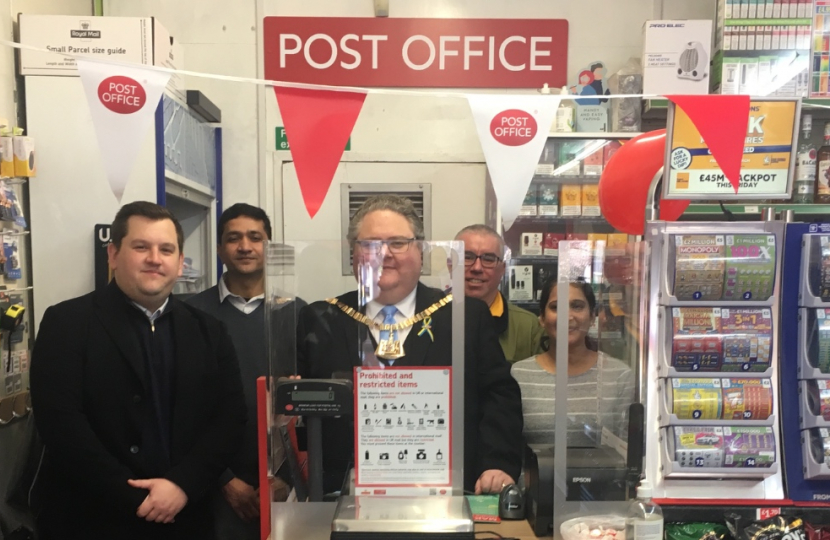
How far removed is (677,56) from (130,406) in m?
3.37

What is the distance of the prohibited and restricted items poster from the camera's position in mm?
1320

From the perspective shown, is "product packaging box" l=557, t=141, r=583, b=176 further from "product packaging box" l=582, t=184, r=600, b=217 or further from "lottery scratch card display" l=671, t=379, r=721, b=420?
"lottery scratch card display" l=671, t=379, r=721, b=420

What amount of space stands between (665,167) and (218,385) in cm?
159

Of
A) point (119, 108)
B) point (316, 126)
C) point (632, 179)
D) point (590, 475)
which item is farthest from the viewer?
point (632, 179)

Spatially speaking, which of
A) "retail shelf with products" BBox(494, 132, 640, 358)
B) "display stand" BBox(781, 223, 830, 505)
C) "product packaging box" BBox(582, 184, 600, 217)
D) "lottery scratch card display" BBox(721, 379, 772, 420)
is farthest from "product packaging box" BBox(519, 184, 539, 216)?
"lottery scratch card display" BBox(721, 379, 772, 420)

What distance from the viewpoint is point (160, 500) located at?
6.00 feet

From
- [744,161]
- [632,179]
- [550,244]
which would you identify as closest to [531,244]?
[550,244]

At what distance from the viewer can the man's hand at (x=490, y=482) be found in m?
1.56

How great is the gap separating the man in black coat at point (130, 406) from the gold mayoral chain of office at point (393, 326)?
930 millimetres

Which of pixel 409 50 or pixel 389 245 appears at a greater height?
pixel 409 50

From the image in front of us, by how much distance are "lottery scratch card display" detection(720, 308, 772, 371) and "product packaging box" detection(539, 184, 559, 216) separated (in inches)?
87.3

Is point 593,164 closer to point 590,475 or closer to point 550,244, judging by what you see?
point 550,244

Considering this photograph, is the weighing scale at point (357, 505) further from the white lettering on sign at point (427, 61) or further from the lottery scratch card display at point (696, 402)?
the white lettering on sign at point (427, 61)

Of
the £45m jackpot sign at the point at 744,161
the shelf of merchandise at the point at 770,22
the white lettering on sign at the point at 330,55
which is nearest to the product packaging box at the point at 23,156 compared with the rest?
the white lettering on sign at the point at 330,55
